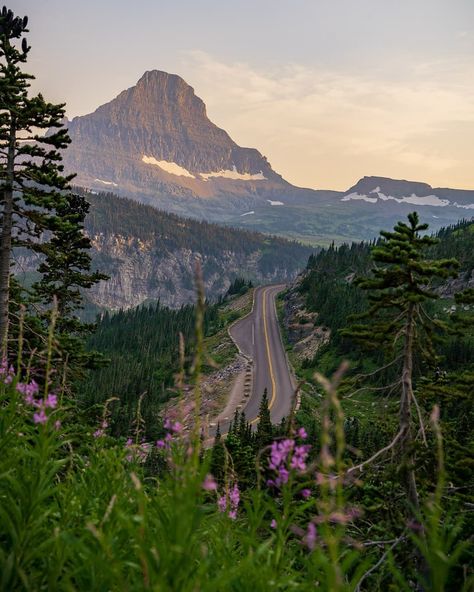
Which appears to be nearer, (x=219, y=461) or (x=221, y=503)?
(x=221, y=503)

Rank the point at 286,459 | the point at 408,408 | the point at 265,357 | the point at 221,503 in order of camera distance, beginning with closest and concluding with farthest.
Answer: the point at 286,459 → the point at 221,503 → the point at 408,408 → the point at 265,357

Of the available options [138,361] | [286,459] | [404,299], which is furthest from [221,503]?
[138,361]

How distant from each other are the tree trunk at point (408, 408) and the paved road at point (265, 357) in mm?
37981

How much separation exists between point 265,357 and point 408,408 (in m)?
81.3

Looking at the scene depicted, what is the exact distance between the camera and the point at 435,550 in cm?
282

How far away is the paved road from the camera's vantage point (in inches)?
2653

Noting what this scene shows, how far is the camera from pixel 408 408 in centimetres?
1055

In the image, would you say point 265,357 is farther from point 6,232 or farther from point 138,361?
point 6,232

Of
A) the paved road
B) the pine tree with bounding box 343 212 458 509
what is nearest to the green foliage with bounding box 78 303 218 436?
the paved road

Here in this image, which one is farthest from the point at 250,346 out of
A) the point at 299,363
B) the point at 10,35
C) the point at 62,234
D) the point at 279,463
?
the point at 279,463

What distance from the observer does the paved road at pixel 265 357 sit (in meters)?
67.4

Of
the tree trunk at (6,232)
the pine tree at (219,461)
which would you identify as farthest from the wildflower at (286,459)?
the tree trunk at (6,232)

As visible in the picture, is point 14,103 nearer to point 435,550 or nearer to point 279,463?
point 279,463

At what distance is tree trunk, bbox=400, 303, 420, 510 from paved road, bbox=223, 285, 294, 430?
37981 mm
